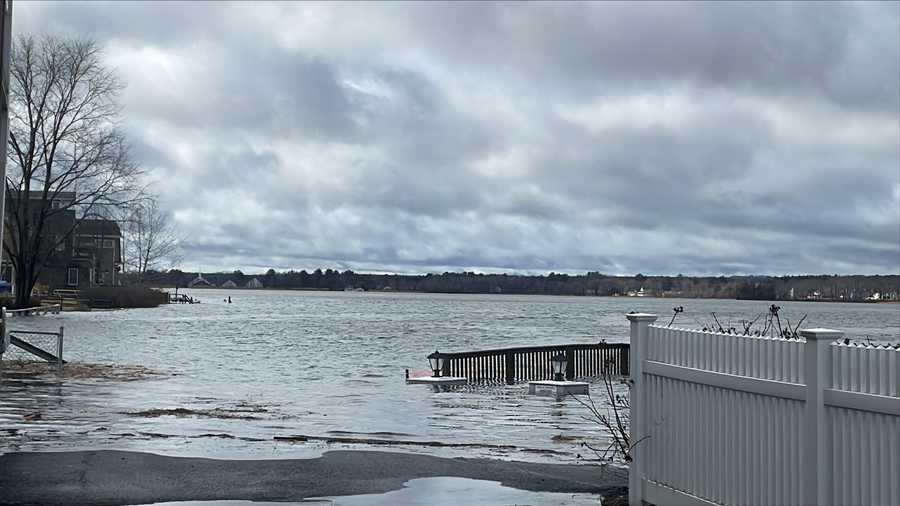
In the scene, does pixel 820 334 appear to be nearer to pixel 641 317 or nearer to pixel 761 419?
pixel 761 419

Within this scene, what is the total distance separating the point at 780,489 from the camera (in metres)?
7.43

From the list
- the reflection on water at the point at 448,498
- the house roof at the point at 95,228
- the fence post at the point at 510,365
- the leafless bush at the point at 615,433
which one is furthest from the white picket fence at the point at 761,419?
the house roof at the point at 95,228

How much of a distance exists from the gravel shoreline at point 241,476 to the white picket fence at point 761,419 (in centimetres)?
170

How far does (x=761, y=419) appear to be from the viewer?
762 cm

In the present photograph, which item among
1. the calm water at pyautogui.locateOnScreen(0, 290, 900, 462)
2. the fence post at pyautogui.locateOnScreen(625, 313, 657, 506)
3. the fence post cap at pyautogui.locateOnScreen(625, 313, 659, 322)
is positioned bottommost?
the calm water at pyautogui.locateOnScreen(0, 290, 900, 462)

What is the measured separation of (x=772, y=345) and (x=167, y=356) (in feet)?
127

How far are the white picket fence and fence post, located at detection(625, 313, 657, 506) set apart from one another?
0.4 inches

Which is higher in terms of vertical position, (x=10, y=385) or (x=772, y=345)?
(x=772, y=345)

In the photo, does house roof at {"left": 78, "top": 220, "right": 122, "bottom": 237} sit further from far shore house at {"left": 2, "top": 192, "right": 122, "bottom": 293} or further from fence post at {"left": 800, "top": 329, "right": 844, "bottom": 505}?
fence post at {"left": 800, "top": 329, "right": 844, "bottom": 505}

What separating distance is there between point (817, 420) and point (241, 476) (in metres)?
6.52

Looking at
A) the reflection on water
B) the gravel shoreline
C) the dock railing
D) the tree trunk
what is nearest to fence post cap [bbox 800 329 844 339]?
the reflection on water

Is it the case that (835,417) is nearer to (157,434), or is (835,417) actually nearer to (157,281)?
(157,434)

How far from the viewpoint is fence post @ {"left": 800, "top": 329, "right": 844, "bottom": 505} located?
6906 millimetres

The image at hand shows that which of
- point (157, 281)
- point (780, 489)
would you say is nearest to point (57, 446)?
point (780, 489)
